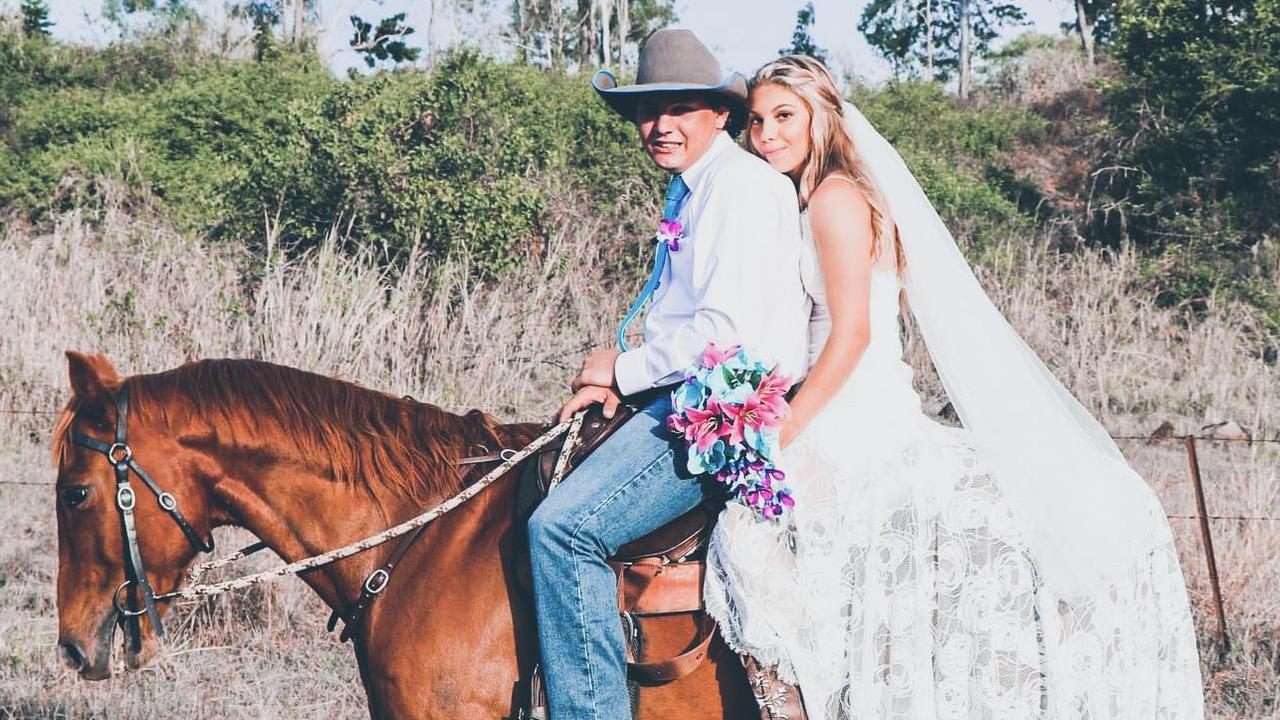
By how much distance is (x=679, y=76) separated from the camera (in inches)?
129

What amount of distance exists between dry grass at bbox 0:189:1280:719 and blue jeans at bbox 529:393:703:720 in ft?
8.39

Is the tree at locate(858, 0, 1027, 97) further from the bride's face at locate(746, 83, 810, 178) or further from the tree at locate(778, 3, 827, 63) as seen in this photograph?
the bride's face at locate(746, 83, 810, 178)

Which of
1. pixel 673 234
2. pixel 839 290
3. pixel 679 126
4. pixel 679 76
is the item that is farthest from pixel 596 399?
pixel 679 76

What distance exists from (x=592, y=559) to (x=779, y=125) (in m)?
1.44

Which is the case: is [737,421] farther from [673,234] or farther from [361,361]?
[361,361]

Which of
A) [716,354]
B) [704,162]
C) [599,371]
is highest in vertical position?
[704,162]

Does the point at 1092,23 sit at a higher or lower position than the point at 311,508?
higher

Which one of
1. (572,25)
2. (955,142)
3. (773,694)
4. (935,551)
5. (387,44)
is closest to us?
(773,694)

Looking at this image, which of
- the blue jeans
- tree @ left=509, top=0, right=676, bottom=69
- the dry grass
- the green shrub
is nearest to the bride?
the blue jeans

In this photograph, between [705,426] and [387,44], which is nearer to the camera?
[705,426]

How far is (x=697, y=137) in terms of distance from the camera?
10.9ft

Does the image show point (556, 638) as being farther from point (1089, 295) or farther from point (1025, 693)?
point (1089, 295)

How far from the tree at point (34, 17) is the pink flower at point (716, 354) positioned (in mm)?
19851

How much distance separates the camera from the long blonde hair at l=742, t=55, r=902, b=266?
3.35m
